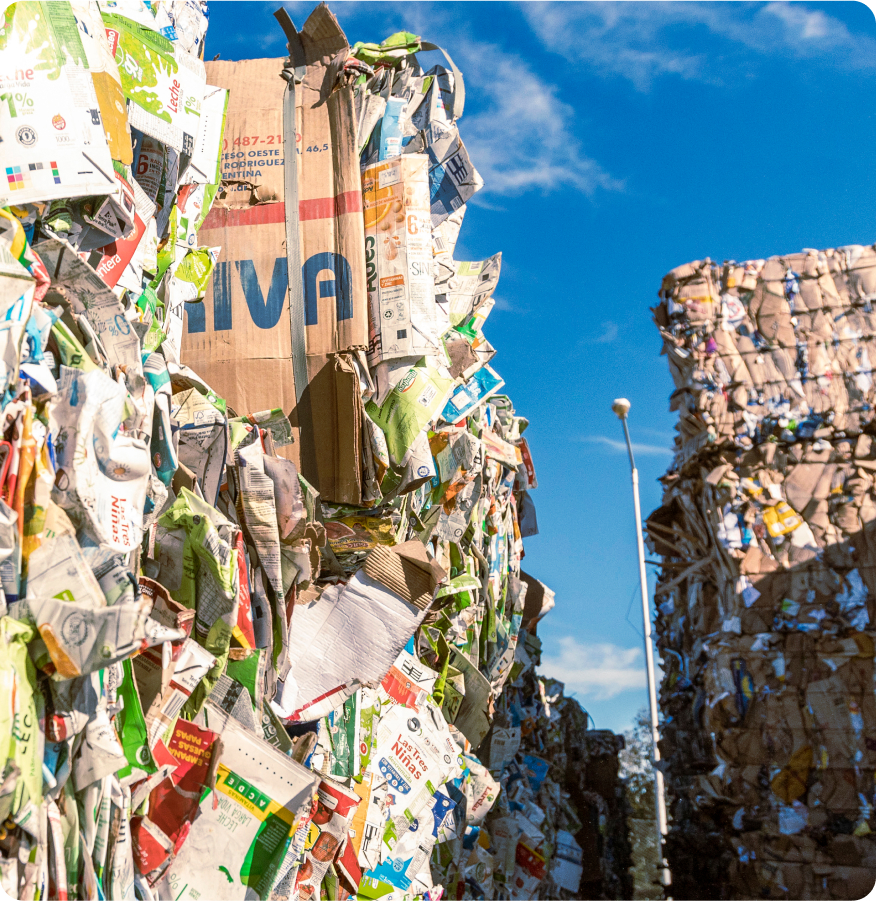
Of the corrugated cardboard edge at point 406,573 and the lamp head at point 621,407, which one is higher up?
the lamp head at point 621,407

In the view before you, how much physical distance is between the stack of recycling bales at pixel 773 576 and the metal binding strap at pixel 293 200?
10.2ft

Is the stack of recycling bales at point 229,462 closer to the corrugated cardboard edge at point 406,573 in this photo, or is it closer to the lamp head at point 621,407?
the corrugated cardboard edge at point 406,573

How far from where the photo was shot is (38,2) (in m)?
1.33

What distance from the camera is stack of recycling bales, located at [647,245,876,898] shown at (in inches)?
167

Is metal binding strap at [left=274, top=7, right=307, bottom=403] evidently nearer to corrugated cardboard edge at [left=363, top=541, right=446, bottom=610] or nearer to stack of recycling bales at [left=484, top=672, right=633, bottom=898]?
corrugated cardboard edge at [left=363, top=541, right=446, bottom=610]

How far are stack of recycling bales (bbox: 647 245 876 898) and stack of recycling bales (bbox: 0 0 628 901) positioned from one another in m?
1.93

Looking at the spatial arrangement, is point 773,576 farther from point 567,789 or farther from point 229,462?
point 229,462

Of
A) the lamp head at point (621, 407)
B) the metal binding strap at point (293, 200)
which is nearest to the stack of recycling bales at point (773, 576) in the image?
the metal binding strap at point (293, 200)

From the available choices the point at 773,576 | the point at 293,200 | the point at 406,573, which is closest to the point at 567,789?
the point at 773,576

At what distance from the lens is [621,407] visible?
11469 mm

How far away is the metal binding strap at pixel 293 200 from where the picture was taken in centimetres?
225

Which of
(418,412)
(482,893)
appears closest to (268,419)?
(418,412)

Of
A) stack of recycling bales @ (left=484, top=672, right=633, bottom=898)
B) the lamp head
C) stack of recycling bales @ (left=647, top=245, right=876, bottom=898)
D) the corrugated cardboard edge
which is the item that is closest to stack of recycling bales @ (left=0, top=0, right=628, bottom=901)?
the corrugated cardboard edge

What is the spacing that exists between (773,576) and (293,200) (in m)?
3.28
